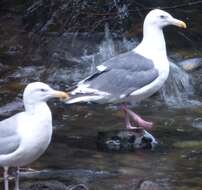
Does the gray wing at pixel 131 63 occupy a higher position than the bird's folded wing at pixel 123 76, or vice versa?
the gray wing at pixel 131 63

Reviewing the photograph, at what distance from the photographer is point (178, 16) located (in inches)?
518

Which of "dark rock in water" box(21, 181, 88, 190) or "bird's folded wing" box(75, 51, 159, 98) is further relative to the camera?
"bird's folded wing" box(75, 51, 159, 98)

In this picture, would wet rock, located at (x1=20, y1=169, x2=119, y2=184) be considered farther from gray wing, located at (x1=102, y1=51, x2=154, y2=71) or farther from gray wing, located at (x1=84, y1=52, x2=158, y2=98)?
gray wing, located at (x1=102, y1=51, x2=154, y2=71)

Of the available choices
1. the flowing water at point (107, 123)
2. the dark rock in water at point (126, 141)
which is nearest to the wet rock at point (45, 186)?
the flowing water at point (107, 123)

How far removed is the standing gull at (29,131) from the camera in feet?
20.4

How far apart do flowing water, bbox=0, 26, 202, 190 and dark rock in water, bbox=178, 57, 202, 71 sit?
0.58 feet

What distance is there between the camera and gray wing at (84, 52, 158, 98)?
28.3ft

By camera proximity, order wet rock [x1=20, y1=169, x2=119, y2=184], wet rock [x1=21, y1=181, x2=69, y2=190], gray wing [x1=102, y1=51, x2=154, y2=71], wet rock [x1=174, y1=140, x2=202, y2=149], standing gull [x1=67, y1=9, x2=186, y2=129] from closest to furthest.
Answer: wet rock [x1=21, y1=181, x2=69, y2=190] → wet rock [x1=20, y1=169, x2=119, y2=184] → wet rock [x1=174, y1=140, x2=202, y2=149] → standing gull [x1=67, y1=9, x2=186, y2=129] → gray wing [x1=102, y1=51, x2=154, y2=71]

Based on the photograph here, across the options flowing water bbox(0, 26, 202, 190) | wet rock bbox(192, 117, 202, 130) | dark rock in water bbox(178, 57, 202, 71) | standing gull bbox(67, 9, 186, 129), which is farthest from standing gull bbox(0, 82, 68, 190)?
dark rock in water bbox(178, 57, 202, 71)

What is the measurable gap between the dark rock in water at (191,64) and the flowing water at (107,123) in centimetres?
18

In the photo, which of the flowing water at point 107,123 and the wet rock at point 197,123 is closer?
the flowing water at point 107,123

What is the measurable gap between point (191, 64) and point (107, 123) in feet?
8.94

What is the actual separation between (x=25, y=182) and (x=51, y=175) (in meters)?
0.44

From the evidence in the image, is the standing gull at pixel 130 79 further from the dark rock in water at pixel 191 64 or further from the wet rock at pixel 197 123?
the dark rock in water at pixel 191 64
